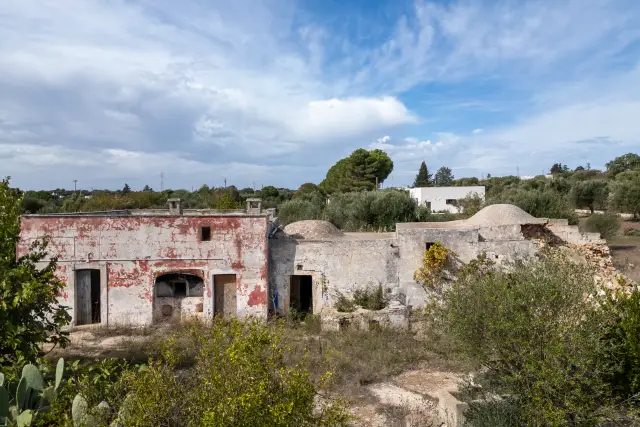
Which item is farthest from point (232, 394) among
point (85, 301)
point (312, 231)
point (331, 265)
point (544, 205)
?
point (544, 205)

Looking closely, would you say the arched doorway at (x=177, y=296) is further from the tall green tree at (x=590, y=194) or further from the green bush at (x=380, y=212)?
the tall green tree at (x=590, y=194)

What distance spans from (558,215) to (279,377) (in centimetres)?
2653

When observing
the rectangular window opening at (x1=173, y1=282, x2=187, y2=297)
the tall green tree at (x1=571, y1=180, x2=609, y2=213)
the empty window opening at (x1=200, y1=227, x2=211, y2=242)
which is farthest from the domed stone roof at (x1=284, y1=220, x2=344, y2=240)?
the tall green tree at (x1=571, y1=180, x2=609, y2=213)

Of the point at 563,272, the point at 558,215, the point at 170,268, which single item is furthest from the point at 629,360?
the point at 558,215

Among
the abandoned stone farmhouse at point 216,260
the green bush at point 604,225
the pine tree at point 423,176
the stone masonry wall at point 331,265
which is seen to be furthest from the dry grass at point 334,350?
the pine tree at point 423,176

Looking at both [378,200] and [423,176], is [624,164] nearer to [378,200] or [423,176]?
[423,176]

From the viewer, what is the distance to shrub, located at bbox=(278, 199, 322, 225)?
114 ft

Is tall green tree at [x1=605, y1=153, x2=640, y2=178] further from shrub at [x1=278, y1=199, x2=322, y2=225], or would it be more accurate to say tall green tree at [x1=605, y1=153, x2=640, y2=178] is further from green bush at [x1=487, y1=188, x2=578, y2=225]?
shrub at [x1=278, y1=199, x2=322, y2=225]

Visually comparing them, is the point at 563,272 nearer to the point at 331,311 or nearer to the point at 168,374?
the point at 168,374

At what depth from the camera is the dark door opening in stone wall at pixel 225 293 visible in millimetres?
15570

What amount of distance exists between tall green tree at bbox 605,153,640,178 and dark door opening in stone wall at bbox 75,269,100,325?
2803 inches

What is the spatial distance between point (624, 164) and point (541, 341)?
73513 millimetres

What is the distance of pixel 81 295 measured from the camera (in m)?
15.4

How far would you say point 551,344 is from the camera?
695cm
